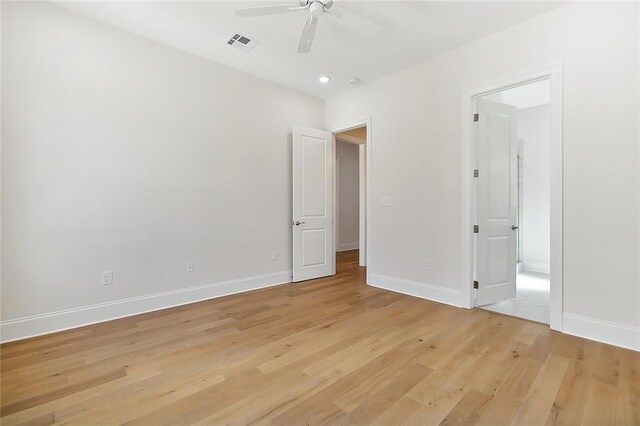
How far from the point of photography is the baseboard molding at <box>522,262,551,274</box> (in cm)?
500

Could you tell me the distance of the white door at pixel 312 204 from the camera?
4309mm

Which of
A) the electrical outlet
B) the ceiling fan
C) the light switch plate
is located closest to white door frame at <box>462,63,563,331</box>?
the light switch plate

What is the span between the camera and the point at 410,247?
145 inches

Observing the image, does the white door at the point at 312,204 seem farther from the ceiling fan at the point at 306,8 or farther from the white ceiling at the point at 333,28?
the ceiling fan at the point at 306,8

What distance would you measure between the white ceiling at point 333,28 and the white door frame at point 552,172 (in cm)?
55

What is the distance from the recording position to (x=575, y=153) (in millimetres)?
2494

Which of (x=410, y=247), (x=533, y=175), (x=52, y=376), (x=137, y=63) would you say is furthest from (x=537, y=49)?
(x=52, y=376)

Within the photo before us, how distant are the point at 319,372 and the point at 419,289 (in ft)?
6.75

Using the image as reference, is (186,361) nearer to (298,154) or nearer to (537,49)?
(298,154)

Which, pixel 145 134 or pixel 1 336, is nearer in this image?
pixel 1 336

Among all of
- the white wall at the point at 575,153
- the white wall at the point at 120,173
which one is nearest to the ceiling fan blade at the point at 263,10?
the white wall at the point at 120,173

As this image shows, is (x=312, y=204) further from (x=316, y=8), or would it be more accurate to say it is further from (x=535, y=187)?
(x=535, y=187)

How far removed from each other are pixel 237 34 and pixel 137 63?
1.12m

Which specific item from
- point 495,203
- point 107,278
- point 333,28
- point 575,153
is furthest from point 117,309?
point 575,153
